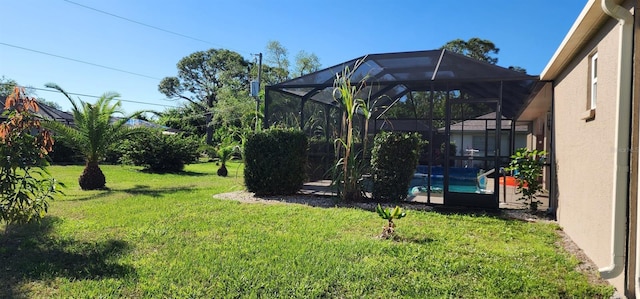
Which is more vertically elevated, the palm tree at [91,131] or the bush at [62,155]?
the palm tree at [91,131]

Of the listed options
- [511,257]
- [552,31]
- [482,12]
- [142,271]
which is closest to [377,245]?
[511,257]

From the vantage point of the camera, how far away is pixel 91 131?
9172 mm

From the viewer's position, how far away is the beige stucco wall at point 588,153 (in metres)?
3.31

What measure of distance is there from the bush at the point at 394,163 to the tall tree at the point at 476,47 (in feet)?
81.1

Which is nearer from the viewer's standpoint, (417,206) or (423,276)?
(423,276)

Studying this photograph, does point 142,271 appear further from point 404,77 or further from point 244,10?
point 244,10

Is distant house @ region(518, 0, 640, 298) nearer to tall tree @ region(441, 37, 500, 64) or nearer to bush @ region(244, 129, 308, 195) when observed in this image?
bush @ region(244, 129, 308, 195)

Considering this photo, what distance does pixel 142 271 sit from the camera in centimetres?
334

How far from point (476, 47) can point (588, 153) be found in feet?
91.8

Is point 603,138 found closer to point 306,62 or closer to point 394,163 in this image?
point 394,163

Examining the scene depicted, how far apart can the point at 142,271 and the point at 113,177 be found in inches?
386

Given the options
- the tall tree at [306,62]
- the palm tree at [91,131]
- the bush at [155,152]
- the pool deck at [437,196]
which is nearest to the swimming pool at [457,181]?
the pool deck at [437,196]

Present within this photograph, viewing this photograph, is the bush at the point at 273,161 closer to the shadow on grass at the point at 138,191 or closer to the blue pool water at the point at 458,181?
the shadow on grass at the point at 138,191

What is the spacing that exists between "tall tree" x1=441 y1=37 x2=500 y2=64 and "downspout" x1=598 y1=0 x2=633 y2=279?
1111 inches
